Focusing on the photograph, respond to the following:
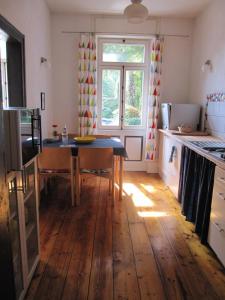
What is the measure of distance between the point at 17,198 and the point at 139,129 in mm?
3402

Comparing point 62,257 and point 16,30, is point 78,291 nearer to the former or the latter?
point 62,257

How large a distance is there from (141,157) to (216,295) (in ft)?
10.2

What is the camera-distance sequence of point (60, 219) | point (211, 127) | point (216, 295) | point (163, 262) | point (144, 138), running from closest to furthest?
point (216, 295), point (163, 262), point (60, 219), point (211, 127), point (144, 138)

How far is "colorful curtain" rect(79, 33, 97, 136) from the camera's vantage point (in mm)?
4113

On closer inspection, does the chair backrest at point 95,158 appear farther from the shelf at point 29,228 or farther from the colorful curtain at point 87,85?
the colorful curtain at point 87,85

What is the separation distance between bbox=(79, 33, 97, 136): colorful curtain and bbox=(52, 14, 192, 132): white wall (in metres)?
0.18

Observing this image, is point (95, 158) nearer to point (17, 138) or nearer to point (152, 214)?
point (152, 214)

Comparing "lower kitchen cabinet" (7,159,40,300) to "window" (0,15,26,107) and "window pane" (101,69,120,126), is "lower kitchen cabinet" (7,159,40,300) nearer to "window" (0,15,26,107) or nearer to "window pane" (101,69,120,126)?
"window" (0,15,26,107)

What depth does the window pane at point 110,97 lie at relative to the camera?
4406 mm

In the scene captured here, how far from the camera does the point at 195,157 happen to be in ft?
8.24

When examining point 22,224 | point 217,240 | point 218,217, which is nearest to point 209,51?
point 218,217

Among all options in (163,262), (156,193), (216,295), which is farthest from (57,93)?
(216,295)

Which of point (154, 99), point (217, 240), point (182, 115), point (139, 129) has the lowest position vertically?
point (217, 240)

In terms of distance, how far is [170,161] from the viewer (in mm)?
3471
